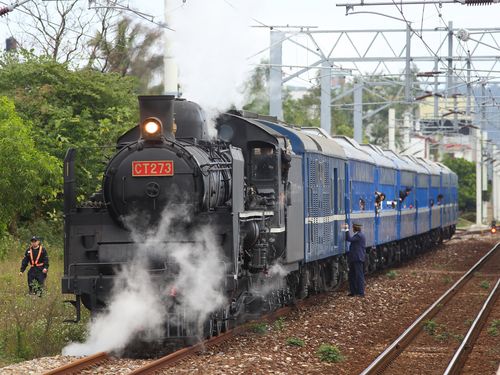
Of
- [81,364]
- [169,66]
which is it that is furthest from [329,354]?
[169,66]

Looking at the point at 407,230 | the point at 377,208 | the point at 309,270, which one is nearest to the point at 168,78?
the point at 309,270

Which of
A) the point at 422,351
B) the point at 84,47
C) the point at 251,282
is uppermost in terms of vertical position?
the point at 84,47

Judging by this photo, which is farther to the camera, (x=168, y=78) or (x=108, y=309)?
(x=168, y=78)

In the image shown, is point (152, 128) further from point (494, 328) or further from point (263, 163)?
point (494, 328)

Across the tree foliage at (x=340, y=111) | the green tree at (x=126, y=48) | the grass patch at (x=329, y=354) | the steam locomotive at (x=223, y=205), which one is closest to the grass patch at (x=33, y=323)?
the steam locomotive at (x=223, y=205)

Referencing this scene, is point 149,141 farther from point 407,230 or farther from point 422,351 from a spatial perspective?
point 407,230

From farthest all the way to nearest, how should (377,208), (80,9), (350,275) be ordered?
1. (80,9)
2. (377,208)
3. (350,275)

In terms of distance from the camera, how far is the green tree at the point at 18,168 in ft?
75.2

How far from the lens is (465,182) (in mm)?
79625

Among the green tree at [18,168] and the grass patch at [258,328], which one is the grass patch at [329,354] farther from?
the green tree at [18,168]

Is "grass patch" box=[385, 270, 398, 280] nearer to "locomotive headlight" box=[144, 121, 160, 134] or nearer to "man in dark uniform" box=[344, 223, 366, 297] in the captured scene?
"man in dark uniform" box=[344, 223, 366, 297]

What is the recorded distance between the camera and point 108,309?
40.4ft

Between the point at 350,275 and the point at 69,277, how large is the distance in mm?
9293

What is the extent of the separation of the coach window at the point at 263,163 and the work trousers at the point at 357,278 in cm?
579
